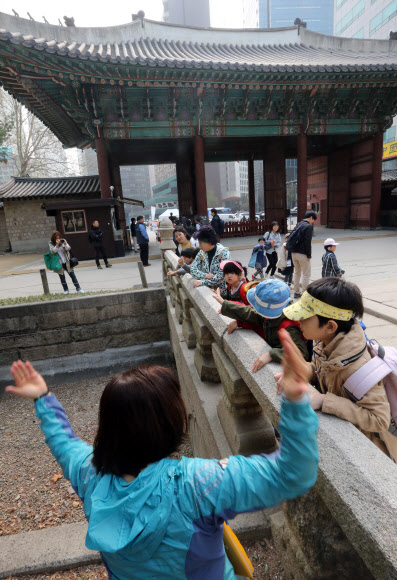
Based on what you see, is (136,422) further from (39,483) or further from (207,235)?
(39,483)

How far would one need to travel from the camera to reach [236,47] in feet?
52.4

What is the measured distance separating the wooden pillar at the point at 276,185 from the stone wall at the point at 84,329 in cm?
1133

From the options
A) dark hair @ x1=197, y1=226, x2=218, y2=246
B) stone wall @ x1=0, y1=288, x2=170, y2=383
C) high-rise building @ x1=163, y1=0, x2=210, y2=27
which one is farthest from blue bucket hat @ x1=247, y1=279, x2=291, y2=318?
high-rise building @ x1=163, y1=0, x2=210, y2=27

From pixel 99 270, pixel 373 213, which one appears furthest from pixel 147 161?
pixel 373 213

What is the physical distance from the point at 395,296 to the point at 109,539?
238 inches

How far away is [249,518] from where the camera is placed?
6.03 ft

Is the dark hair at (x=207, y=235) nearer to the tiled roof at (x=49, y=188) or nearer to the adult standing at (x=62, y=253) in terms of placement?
the adult standing at (x=62, y=253)

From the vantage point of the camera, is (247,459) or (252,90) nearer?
(247,459)

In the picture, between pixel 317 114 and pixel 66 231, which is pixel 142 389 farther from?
pixel 317 114

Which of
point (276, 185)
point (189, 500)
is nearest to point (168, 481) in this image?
point (189, 500)

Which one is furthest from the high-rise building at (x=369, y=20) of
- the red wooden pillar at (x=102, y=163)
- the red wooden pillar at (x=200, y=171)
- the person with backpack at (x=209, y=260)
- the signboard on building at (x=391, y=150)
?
the person with backpack at (x=209, y=260)

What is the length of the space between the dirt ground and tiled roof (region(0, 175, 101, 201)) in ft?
39.6

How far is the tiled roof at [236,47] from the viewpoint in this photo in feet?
40.3

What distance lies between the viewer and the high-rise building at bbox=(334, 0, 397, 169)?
36156 millimetres
